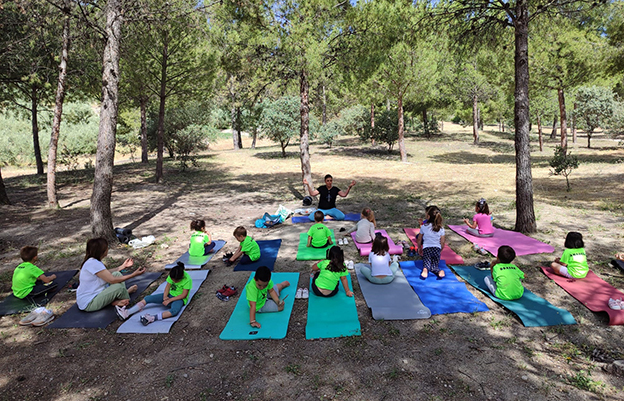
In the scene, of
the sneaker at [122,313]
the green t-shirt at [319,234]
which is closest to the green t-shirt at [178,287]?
the sneaker at [122,313]

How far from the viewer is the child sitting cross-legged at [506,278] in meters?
5.00

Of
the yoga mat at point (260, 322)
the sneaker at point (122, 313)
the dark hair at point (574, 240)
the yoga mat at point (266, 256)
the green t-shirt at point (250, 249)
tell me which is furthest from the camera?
the green t-shirt at point (250, 249)

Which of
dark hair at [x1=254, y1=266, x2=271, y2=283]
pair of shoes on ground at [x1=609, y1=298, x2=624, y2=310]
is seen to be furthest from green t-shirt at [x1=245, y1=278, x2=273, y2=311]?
pair of shoes on ground at [x1=609, y1=298, x2=624, y2=310]

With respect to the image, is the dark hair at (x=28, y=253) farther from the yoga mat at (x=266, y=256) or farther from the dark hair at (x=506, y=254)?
the dark hair at (x=506, y=254)

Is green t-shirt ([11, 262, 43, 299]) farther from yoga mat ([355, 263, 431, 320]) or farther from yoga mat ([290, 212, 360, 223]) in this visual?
yoga mat ([290, 212, 360, 223])

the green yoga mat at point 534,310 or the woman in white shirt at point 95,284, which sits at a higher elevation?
the woman in white shirt at point 95,284

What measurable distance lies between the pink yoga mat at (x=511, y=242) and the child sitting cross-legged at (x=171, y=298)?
19.3 ft

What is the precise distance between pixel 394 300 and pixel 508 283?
1.66 meters

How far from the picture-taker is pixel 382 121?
2828 cm

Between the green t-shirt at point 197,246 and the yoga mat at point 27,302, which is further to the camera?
the green t-shirt at point 197,246

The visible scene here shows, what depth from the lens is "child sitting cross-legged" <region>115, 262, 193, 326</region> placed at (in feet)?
16.0

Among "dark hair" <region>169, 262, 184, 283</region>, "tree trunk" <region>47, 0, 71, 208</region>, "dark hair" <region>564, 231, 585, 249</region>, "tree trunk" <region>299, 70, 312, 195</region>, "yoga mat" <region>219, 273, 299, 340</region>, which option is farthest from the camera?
"tree trunk" <region>299, 70, 312, 195</region>

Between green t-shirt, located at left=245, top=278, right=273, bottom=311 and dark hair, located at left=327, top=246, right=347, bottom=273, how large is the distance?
0.99 metres

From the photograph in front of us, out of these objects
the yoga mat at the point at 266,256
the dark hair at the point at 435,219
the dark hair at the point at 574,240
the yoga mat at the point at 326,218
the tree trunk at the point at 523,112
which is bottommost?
the yoga mat at the point at 266,256
